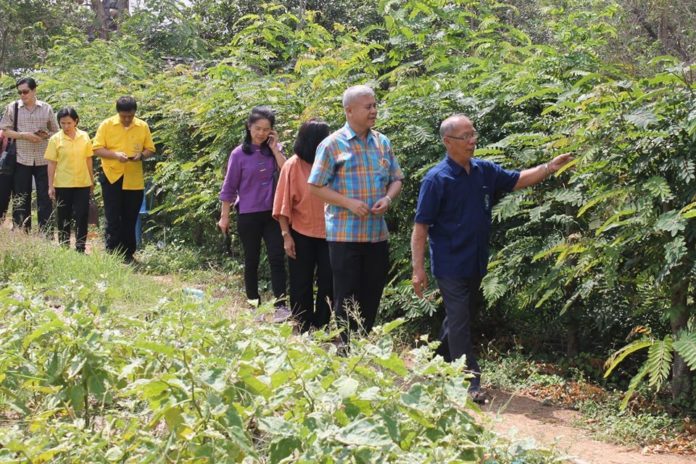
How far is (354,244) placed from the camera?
6.87m

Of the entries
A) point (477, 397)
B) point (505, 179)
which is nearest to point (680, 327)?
point (477, 397)

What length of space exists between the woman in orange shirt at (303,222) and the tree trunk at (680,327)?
111 inches

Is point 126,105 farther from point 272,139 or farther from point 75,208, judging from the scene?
point 272,139

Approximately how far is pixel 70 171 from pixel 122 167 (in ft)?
2.48

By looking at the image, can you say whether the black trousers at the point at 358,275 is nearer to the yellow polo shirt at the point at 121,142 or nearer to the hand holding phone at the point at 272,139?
the hand holding phone at the point at 272,139

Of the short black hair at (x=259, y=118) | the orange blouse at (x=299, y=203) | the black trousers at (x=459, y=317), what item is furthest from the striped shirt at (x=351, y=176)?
the short black hair at (x=259, y=118)

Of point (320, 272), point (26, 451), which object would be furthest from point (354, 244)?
point (26, 451)

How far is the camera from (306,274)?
7.91 metres

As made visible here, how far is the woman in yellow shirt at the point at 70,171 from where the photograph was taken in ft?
38.4

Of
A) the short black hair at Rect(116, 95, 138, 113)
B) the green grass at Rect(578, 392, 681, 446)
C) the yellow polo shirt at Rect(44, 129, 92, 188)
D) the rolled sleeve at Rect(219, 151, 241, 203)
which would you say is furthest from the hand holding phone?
the yellow polo shirt at Rect(44, 129, 92, 188)

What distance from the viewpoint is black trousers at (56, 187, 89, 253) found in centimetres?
1186

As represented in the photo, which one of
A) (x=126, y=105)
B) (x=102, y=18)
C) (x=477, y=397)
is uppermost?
(x=102, y=18)

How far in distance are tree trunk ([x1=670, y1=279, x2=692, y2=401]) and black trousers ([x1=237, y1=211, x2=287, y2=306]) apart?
369 cm

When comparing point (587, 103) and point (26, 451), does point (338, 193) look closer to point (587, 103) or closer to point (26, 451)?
point (587, 103)
